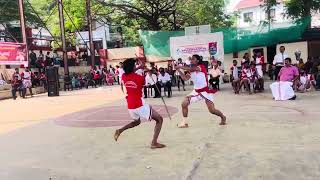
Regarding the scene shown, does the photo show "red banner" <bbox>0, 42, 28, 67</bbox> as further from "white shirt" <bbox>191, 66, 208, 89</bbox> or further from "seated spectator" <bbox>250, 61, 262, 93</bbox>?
"white shirt" <bbox>191, 66, 208, 89</bbox>

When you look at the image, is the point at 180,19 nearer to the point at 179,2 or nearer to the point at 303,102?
the point at 179,2

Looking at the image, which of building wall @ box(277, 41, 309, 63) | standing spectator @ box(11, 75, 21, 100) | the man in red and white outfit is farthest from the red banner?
the man in red and white outfit

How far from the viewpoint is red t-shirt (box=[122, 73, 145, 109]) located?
309 inches

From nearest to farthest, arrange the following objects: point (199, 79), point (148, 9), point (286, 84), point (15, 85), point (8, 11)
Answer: point (199, 79) < point (286, 84) < point (15, 85) < point (148, 9) < point (8, 11)

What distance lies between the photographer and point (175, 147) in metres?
8.02

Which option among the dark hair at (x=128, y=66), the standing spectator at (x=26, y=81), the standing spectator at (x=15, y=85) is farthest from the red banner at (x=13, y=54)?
the dark hair at (x=128, y=66)

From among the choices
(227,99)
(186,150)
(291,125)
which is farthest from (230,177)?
(227,99)

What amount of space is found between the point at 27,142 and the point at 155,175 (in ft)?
13.2

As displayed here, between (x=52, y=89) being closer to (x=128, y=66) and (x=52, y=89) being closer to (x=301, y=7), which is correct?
(x=128, y=66)

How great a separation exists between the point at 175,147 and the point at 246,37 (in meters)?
19.0

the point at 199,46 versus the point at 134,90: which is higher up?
the point at 199,46

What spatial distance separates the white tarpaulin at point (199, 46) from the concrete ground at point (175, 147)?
10106 mm

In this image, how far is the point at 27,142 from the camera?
946 centimetres

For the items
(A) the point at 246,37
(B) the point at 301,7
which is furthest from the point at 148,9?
(A) the point at 246,37
